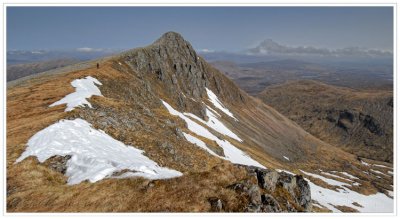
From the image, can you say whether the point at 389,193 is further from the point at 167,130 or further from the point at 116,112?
the point at 116,112

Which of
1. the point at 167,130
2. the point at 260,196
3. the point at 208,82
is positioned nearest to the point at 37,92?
the point at 167,130

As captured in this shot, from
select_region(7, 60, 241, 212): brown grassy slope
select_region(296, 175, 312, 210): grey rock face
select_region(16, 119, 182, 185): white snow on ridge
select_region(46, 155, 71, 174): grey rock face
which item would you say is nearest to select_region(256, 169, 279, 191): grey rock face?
select_region(7, 60, 241, 212): brown grassy slope

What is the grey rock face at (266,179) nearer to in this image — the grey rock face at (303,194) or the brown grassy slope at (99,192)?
the brown grassy slope at (99,192)

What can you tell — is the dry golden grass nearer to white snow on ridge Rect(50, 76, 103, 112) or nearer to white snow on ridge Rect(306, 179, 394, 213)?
white snow on ridge Rect(50, 76, 103, 112)

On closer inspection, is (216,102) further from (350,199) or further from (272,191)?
(272,191)

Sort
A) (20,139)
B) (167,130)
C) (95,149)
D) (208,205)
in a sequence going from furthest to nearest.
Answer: (167,130), (20,139), (95,149), (208,205)

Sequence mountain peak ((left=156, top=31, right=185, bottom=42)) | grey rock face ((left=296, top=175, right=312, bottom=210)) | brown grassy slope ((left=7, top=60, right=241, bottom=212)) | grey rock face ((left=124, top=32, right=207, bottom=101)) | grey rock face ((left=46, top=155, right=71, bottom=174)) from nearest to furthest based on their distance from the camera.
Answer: brown grassy slope ((left=7, top=60, right=241, bottom=212)), grey rock face ((left=46, top=155, right=71, bottom=174)), grey rock face ((left=296, top=175, right=312, bottom=210)), grey rock face ((left=124, top=32, right=207, bottom=101)), mountain peak ((left=156, top=31, right=185, bottom=42))

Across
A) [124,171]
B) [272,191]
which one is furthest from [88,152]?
[272,191]
